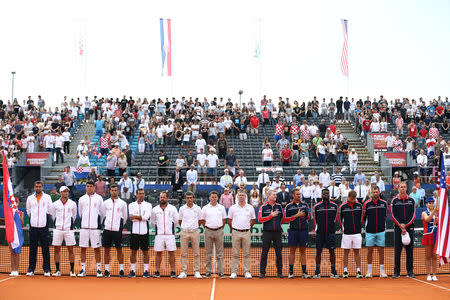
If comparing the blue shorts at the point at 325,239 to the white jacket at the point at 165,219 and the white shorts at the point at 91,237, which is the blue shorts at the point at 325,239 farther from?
the white shorts at the point at 91,237

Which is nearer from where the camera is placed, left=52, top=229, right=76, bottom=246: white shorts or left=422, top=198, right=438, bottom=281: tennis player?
left=422, top=198, right=438, bottom=281: tennis player

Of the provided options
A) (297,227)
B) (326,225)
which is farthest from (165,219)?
(326,225)

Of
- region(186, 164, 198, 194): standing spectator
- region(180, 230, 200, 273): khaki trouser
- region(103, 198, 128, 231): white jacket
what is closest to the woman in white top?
region(186, 164, 198, 194): standing spectator

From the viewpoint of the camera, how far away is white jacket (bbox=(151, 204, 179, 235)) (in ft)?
44.9

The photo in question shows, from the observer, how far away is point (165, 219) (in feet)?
45.0

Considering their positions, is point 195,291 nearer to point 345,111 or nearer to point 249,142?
point 249,142

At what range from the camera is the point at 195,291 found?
1166 centimetres

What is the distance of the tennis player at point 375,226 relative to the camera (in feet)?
44.7

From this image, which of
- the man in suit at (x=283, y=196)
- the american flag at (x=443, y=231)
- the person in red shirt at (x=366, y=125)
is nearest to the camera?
the american flag at (x=443, y=231)

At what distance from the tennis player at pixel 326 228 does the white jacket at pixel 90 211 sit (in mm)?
5350

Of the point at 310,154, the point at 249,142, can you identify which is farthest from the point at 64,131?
the point at 310,154

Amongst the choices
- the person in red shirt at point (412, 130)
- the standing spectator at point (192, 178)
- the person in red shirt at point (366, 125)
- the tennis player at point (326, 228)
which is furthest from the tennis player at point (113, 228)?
the person in red shirt at point (412, 130)

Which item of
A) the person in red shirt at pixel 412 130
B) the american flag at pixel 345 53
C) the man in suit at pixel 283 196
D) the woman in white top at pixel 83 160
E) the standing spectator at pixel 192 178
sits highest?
the american flag at pixel 345 53

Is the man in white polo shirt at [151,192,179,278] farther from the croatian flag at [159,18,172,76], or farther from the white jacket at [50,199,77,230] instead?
the croatian flag at [159,18,172,76]
